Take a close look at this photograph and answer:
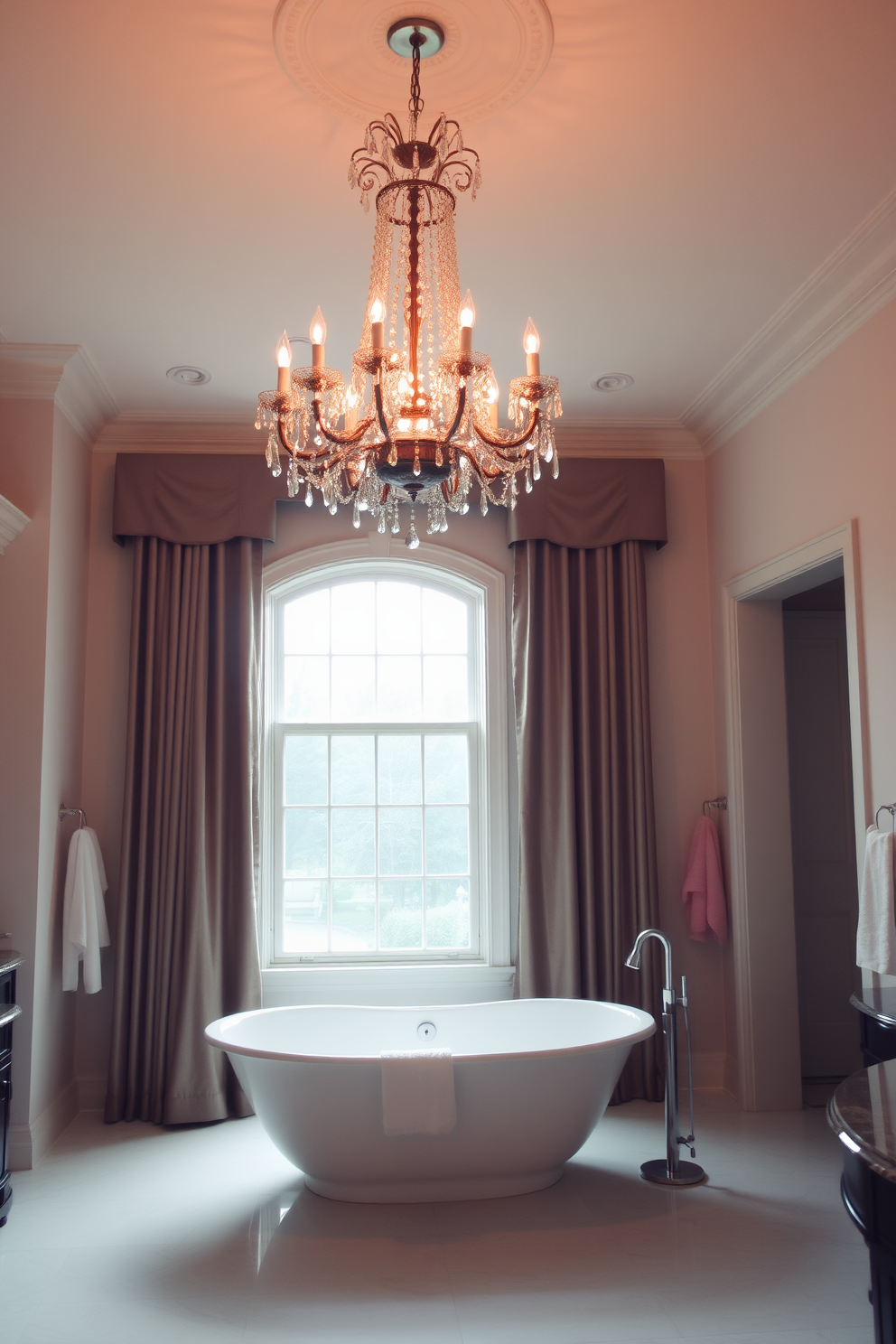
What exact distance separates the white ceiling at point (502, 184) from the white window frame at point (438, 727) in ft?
3.36

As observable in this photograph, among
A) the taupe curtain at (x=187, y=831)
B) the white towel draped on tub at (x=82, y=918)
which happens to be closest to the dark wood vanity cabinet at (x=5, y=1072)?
the white towel draped on tub at (x=82, y=918)

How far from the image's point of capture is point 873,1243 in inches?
61.9

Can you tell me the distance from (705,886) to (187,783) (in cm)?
228

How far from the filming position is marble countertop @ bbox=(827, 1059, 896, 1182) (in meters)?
1.45

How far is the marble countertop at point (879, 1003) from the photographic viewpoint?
2608 millimetres

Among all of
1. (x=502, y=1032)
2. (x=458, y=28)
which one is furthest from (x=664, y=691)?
(x=458, y=28)

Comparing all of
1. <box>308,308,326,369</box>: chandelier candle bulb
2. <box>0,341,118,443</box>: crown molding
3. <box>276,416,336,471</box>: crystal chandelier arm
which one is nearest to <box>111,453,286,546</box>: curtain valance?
<box>0,341,118,443</box>: crown molding

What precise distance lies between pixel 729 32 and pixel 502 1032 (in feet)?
10.8

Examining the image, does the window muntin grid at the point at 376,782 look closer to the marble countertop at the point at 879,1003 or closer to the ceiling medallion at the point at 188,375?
the ceiling medallion at the point at 188,375

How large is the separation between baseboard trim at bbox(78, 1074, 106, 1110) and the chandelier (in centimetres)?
306

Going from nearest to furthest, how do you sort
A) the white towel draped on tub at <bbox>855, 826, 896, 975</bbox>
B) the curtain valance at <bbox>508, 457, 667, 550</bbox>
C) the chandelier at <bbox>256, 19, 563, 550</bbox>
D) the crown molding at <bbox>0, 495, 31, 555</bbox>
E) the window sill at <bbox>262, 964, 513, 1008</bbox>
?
the chandelier at <bbox>256, 19, 563, 550</bbox> < the white towel draped on tub at <bbox>855, 826, 896, 975</bbox> < the crown molding at <bbox>0, 495, 31, 555</bbox> < the window sill at <bbox>262, 964, 513, 1008</bbox> < the curtain valance at <bbox>508, 457, 667, 550</bbox>

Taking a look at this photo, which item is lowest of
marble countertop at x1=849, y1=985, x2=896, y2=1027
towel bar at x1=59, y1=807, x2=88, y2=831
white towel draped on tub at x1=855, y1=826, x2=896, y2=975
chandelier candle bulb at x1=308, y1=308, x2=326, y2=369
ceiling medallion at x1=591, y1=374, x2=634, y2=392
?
marble countertop at x1=849, y1=985, x2=896, y2=1027

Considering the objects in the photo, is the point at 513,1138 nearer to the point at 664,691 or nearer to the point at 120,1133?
the point at 120,1133

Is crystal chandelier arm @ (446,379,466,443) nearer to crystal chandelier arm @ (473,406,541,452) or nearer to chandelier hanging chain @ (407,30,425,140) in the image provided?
crystal chandelier arm @ (473,406,541,452)
